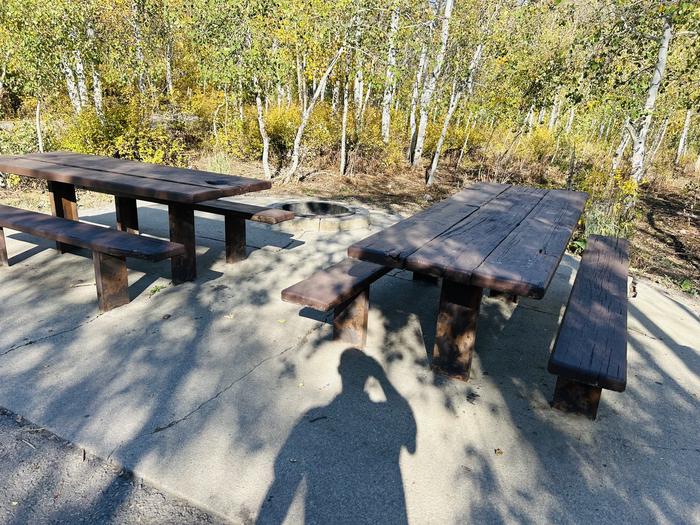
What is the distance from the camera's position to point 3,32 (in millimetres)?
7547

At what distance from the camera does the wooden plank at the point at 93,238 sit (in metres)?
3.05

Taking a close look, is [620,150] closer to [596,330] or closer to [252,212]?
[252,212]

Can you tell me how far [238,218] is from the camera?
440cm

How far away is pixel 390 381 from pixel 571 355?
3.22 feet

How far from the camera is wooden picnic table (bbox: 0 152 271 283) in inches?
138

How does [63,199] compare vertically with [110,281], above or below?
above

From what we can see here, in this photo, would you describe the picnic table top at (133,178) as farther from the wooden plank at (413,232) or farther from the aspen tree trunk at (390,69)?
the aspen tree trunk at (390,69)

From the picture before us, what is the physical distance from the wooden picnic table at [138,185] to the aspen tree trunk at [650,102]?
5.73 m

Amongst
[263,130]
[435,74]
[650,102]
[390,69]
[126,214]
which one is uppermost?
[435,74]

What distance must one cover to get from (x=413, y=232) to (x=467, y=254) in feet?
1.41

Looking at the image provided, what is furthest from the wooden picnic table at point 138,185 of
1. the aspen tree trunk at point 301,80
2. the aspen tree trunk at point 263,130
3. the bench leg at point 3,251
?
the aspen tree trunk at point 301,80

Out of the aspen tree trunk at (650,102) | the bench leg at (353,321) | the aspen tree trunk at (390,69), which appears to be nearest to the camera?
the bench leg at (353,321)

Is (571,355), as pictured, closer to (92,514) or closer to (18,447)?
(92,514)

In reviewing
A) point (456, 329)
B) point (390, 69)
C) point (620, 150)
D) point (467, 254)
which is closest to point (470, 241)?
point (467, 254)
